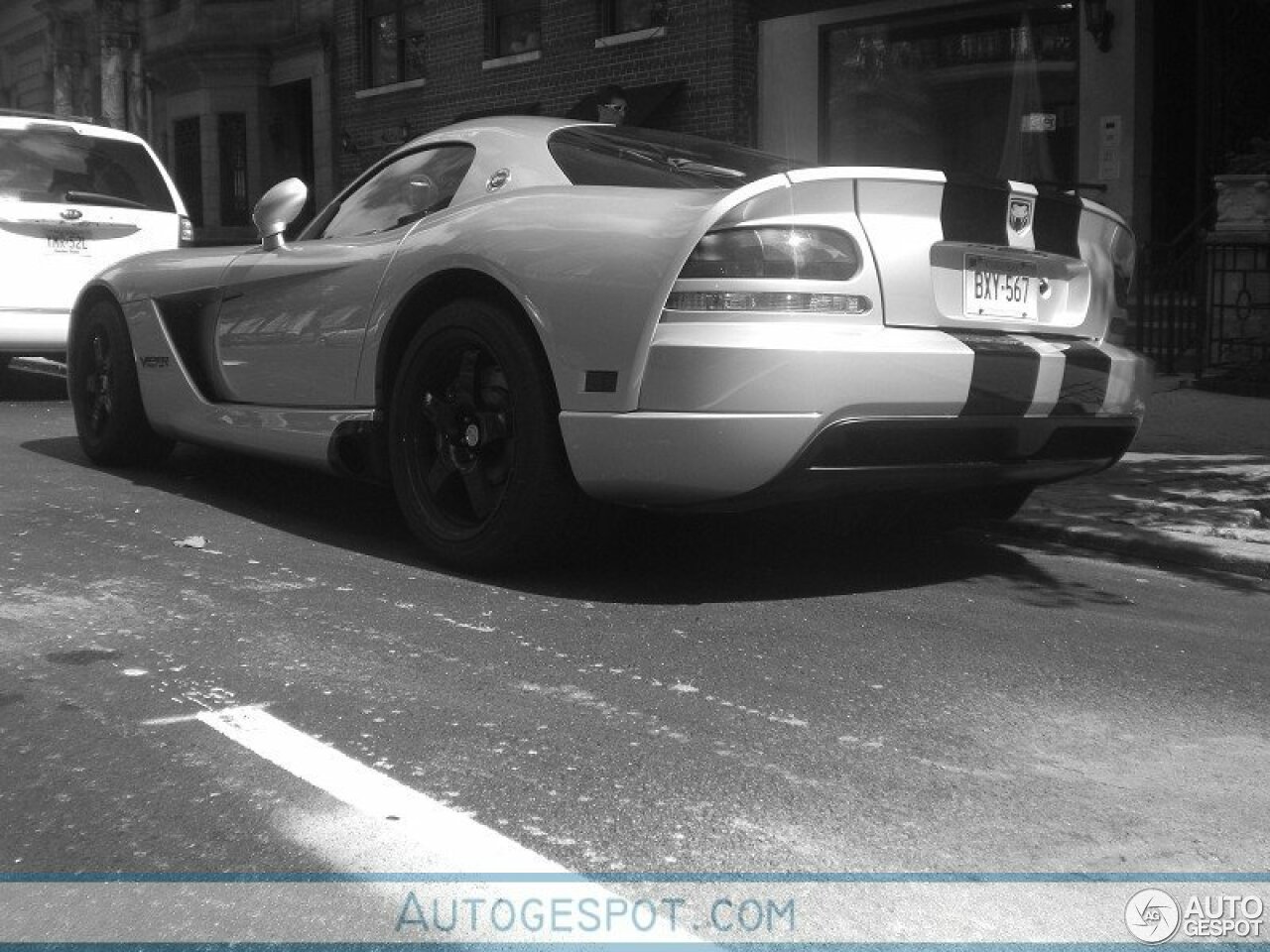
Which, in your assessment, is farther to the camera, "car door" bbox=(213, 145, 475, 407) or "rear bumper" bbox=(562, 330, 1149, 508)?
"car door" bbox=(213, 145, 475, 407)

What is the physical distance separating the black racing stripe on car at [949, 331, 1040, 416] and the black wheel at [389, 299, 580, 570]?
1.17m

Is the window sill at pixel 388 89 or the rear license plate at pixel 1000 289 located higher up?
the window sill at pixel 388 89

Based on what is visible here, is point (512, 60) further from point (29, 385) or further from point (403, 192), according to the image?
point (403, 192)

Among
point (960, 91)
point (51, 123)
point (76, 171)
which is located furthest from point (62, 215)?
point (960, 91)

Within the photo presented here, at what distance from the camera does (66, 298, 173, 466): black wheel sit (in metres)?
7.19

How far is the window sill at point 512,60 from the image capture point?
762 inches

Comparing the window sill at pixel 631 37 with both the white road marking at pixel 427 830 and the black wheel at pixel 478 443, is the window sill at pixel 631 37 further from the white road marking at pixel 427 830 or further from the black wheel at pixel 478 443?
the white road marking at pixel 427 830

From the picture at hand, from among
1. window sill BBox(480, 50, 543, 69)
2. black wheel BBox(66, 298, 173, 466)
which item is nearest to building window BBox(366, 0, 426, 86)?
window sill BBox(480, 50, 543, 69)

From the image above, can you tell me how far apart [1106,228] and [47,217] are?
759 centimetres

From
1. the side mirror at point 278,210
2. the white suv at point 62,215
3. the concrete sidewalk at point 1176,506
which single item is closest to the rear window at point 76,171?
the white suv at point 62,215

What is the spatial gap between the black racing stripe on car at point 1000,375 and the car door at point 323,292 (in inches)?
72.0

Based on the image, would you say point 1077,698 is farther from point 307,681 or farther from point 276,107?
point 276,107

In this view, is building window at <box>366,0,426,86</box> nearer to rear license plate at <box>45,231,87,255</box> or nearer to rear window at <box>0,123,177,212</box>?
rear window at <box>0,123,177,212</box>

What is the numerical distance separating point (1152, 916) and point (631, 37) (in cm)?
1619
